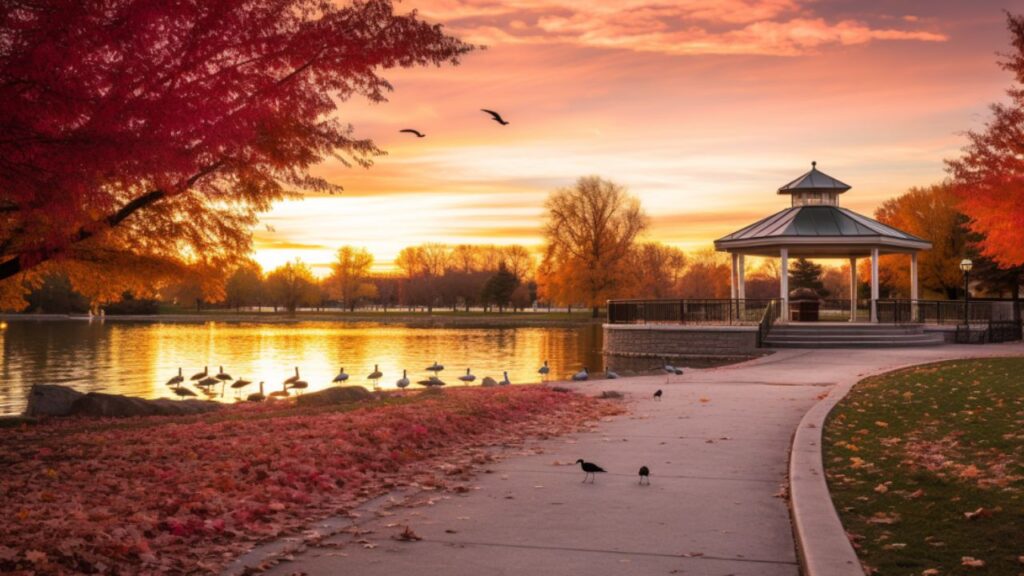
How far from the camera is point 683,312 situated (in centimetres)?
3428

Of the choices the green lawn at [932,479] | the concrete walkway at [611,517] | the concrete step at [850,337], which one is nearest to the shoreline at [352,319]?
the concrete step at [850,337]

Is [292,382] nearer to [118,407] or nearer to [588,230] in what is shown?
[118,407]

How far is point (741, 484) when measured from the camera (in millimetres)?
7500

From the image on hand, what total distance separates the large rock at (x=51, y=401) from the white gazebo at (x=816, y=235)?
25.2m

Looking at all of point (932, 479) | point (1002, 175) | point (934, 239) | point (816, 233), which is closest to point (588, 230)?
point (934, 239)

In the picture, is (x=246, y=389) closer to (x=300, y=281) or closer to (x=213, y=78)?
(x=213, y=78)

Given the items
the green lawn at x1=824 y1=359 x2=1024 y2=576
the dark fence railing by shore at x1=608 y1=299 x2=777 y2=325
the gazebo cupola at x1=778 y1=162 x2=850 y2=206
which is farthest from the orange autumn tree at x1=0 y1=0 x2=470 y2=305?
the gazebo cupola at x1=778 y1=162 x2=850 y2=206

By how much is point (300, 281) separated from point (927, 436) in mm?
121983

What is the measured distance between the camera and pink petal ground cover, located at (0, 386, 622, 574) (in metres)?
5.39

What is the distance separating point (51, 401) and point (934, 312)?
122 feet

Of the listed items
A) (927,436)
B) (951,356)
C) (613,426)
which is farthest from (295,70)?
(951,356)

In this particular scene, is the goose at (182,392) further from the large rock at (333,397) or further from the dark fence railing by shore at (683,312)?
the dark fence railing by shore at (683,312)

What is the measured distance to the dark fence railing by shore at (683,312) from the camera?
114ft

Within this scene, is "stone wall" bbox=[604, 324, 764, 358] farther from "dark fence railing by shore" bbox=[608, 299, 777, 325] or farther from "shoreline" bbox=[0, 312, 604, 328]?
"shoreline" bbox=[0, 312, 604, 328]
